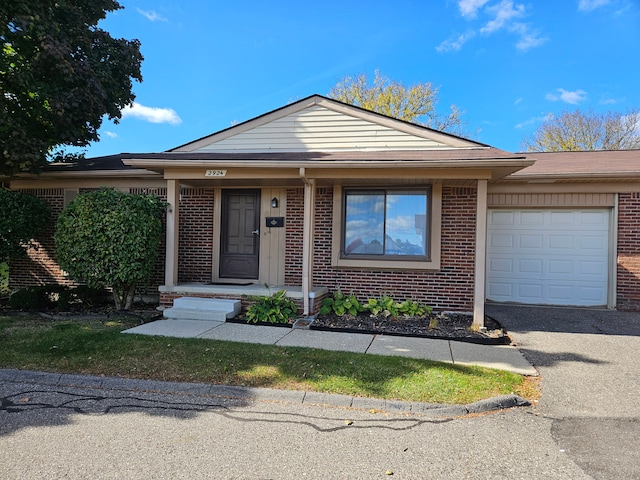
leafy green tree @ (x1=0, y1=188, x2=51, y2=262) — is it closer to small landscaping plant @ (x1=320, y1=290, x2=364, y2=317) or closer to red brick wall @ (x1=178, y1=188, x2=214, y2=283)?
red brick wall @ (x1=178, y1=188, x2=214, y2=283)

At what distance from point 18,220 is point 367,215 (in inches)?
280

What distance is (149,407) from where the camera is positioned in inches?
160

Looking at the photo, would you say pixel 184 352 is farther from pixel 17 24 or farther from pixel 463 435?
pixel 17 24

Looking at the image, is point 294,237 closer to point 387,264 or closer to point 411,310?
point 387,264

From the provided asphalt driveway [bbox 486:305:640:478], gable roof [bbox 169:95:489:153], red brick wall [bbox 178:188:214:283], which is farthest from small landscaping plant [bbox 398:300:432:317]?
red brick wall [bbox 178:188:214:283]

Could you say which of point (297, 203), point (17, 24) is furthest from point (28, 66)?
point (297, 203)

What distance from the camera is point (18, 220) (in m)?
8.48

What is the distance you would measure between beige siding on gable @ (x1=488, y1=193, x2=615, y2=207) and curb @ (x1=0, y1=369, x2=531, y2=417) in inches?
240

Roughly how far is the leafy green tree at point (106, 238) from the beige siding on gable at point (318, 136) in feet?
8.27

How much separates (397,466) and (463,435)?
0.83m

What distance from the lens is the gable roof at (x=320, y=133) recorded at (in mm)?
8711

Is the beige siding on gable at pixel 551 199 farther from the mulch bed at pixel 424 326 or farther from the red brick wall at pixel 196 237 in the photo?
the red brick wall at pixel 196 237

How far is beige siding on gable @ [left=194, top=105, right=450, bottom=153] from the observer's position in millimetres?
8789

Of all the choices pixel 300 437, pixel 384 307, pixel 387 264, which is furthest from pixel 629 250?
pixel 300 437
